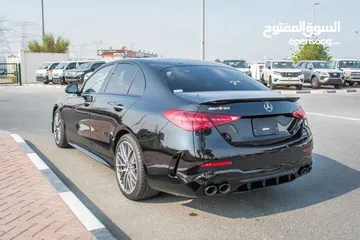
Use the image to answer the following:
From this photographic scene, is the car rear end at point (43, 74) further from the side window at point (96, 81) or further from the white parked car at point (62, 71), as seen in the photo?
the side window at point (96, 81)

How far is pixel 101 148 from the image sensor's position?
16.3 feet

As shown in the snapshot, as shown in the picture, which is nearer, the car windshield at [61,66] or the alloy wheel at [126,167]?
the alloy wheel at [126,167]

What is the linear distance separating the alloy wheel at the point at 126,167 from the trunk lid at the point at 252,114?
2.95ft

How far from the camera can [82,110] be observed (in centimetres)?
554

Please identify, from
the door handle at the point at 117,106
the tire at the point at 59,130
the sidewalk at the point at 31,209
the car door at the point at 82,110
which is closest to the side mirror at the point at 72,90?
the car door at the point at 82,110

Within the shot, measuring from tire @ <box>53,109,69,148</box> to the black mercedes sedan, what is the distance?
70.0 inches

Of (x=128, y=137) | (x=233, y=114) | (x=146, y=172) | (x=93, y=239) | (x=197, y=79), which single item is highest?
(x=197, y=79)

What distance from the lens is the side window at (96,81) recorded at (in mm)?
5379

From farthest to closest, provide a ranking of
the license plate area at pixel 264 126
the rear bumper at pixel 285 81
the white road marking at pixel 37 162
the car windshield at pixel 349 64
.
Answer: the car windshield at pixel 349 64
the rear bumper at pixel 285 81
the white road marking at pixel 37 162
the license plate area at pixel 264 126

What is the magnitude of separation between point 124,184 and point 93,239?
117cm

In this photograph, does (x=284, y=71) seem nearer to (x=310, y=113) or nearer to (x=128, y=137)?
(x=310, y=113)

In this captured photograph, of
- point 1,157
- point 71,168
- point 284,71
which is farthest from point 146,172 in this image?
point 284,71

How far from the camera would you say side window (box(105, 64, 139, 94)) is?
469cm

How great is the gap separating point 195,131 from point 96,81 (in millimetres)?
2610
